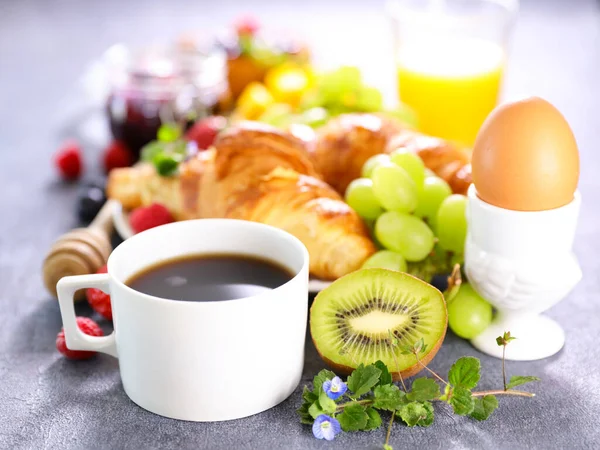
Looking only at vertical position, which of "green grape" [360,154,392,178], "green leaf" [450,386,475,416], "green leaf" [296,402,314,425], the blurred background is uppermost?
"green grape" [360,154,392,178]

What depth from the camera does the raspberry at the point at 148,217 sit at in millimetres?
1384

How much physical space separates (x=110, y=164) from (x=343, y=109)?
0.54 meters

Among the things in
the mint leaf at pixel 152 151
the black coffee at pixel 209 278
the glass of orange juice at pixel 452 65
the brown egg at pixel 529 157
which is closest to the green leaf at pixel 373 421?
the black coffee at pixel 209 278

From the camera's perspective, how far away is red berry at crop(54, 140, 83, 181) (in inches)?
72.4

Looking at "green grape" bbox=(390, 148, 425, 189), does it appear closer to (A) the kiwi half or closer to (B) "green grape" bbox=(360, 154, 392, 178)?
(B) "green grape" bbox=(360, 154, 392, 178)

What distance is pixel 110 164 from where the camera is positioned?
72.4 inches

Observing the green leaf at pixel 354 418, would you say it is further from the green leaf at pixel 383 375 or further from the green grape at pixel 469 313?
the green grape at pixel 469 313

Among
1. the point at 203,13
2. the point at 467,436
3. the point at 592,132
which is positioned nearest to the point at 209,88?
the point at 592,132

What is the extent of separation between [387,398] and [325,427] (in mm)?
85

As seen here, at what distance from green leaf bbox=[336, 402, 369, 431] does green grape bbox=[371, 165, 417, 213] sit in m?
0.36

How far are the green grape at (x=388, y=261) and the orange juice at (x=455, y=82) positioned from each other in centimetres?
80

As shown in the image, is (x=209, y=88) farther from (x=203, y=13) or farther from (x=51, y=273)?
(x=203, y=13)

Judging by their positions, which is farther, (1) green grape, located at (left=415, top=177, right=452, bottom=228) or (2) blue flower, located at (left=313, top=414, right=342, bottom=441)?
(1) green grape, located at (left=415, top=177, right=452, bottom=228)

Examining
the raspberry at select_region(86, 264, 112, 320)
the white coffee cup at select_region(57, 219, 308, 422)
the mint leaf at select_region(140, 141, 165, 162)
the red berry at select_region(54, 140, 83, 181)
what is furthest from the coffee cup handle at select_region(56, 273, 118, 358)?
the red berry at select_region(54, 140, 83, 181)
